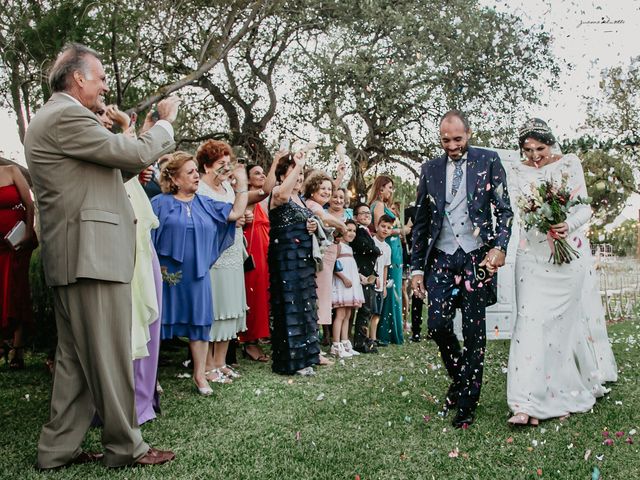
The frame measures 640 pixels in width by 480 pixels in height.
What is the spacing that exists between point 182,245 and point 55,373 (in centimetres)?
188

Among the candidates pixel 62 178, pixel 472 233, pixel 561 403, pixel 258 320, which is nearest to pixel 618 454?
pixel 561 403

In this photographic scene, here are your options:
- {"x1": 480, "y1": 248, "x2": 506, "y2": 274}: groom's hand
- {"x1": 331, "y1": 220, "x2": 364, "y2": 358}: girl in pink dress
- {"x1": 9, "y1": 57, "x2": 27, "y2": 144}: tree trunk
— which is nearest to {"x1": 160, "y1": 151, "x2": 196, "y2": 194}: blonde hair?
{"x1": 331, "y1": 220, "x2": 364, "y2": 358}: girl in pink dress

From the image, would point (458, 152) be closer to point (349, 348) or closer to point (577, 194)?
point (577, 194)

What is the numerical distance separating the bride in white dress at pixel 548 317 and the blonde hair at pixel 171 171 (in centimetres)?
272

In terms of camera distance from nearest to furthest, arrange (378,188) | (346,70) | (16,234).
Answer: (16,234), (378,188), (346,70)

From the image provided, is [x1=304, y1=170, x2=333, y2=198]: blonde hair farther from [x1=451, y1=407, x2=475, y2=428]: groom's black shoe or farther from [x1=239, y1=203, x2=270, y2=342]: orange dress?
[x1=451, y1=407, x2=475, y2=428]: groom's black shoe

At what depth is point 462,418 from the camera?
4277 millimetres

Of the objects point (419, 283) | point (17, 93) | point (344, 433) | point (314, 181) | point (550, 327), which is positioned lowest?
point (344, 433)

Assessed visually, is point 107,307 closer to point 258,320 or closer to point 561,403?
point 561,403

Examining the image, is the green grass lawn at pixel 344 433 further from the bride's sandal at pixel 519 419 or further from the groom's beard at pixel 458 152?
the groom's beard at pixel 458 152

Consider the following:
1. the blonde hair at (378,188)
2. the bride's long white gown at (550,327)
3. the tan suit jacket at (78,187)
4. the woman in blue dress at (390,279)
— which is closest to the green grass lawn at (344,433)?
the bride's long white gown at (550,327)

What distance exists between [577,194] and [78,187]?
344 cm

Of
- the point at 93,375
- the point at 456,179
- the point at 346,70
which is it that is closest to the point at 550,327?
the point at 456,179

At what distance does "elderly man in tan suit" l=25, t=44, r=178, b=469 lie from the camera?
3332 mm
